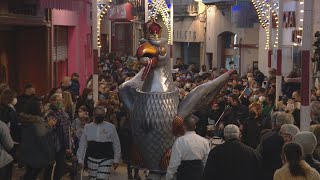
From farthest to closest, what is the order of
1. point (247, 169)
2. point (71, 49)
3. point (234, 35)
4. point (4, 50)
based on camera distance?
point (234, 35) → point (71, 49) → point (4, 50) → point (247, 169)

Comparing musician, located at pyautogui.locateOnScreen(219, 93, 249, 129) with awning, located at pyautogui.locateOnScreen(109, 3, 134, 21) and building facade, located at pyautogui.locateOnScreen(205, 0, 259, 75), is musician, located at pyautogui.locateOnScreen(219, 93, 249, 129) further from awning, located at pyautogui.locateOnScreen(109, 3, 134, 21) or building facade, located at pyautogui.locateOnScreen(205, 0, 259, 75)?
awning, located at pyautogui.locateOnScreen(109, 3, 134, 21)

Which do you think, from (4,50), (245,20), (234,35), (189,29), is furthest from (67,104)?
(189,29)

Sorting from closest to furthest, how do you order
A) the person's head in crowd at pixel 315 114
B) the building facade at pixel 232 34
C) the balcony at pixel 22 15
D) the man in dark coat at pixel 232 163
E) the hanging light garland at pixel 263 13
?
the man in dark coat at pixel 232 163 → the person's head in crowd at pixel 315 114 → the balcony at pixel 22 15 → the hanging light garland at pixel 263 13 → the building facade at pixel 232 34

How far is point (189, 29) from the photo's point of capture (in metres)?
42.9

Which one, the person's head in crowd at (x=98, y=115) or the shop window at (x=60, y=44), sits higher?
the shop window at (x=60, y=44)

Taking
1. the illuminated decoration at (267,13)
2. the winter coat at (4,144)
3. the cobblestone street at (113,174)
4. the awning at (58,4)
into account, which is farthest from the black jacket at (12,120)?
Answer: the illuminated decoration at (267,13)

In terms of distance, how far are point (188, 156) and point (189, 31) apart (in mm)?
34361

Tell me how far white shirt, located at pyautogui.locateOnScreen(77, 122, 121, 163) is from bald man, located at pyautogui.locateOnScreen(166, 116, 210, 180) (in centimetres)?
152

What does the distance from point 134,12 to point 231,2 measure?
459 inches

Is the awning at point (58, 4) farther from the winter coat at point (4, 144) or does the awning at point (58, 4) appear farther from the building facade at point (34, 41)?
the winter coat at point (4, 144)

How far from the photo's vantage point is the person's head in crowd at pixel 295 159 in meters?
6.60

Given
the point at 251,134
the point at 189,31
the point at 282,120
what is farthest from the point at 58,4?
the point at 189,31

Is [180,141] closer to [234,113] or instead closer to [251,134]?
[251,134]

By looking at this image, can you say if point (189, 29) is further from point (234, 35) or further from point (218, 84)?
point (218, 84)
